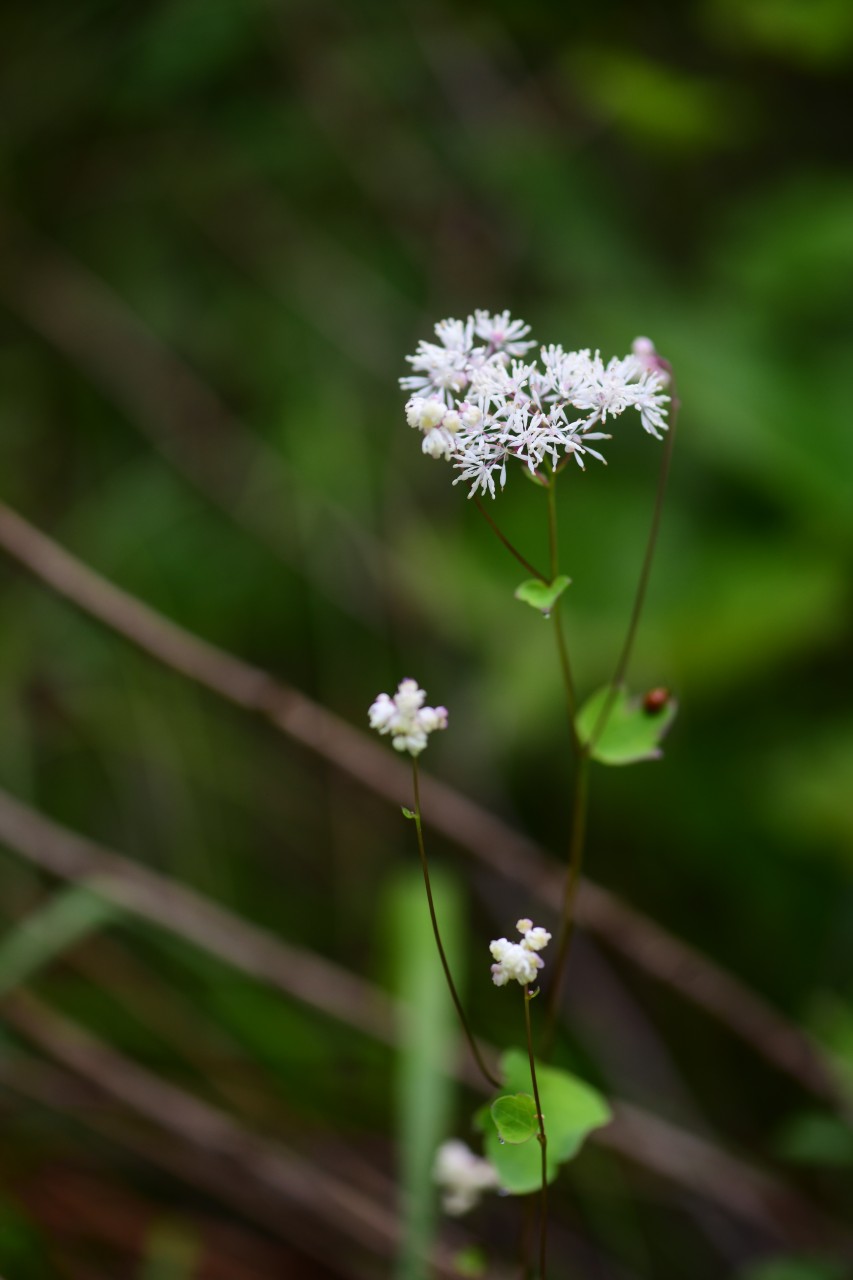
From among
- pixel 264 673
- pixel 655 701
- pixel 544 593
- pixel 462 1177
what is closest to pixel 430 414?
pixel 544 593

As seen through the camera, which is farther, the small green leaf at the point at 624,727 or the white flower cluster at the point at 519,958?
the small green leaf at the point at 624,727

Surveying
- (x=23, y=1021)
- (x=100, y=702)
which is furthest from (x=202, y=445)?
(x=23, y=1021)

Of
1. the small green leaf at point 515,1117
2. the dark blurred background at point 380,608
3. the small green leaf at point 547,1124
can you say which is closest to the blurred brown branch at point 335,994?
the dark blurred background at point 380,608

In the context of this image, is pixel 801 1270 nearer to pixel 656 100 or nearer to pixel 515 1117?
pixel 515 1117

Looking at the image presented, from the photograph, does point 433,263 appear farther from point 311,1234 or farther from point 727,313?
point 311,1234

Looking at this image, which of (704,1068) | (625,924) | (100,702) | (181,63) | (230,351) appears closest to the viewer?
(625,924)

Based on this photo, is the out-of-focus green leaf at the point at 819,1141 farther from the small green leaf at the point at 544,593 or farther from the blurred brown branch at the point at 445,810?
the small green leaf at the point at 544,593
